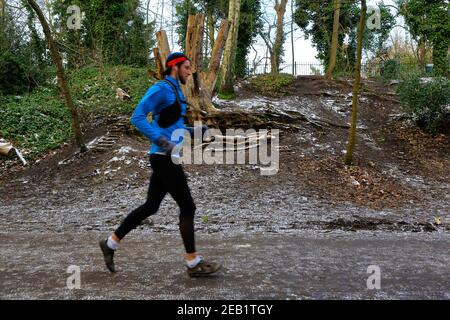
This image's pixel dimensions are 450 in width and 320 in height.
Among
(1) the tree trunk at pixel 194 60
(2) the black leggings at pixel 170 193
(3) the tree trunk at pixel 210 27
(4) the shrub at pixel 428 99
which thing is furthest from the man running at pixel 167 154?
(3) the tree trunk at pixel 210 27

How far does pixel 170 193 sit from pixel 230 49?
1413cm

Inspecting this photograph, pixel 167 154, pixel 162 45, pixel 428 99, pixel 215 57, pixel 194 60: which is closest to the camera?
pixel 167 154

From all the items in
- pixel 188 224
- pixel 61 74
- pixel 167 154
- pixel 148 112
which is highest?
pixel 61 74

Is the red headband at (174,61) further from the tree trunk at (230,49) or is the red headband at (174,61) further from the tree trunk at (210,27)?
the tree trunk at (210,27)

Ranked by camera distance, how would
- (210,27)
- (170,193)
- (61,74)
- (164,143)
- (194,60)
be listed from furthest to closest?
(210,27) → (194,60) → (61,74) → (170,193) → (164,143)

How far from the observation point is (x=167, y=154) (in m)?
3.91

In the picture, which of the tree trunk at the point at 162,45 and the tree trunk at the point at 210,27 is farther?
the tree trunk at the point at 210,27

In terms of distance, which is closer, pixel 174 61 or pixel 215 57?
pixel 174 61

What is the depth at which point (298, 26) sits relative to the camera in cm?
3059

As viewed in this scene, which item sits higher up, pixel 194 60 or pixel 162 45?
pixel 162 45

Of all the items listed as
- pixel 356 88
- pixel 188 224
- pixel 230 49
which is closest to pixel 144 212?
pixel 188 224

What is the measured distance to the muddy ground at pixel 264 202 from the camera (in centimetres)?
470

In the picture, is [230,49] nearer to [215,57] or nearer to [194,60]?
[215,57]

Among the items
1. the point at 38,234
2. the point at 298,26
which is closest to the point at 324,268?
the point at 38,234
